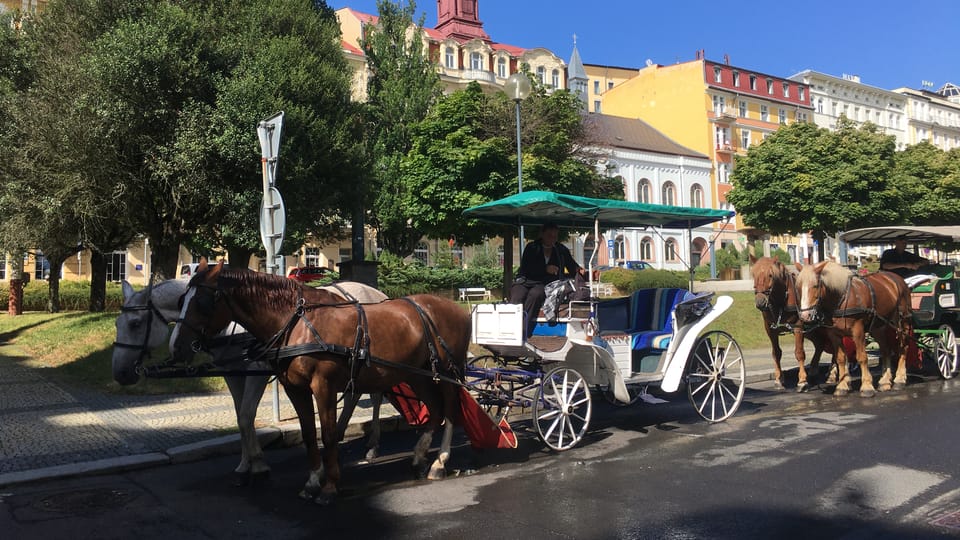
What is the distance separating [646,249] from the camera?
52.4 m

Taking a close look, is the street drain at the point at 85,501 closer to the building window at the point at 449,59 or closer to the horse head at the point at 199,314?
the horse head at the point at 199,314

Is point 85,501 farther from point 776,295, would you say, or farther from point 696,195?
point 696,195

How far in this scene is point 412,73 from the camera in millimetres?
31516

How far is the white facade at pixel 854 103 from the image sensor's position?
2650 inches

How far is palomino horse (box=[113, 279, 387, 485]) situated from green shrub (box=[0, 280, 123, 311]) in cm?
2721

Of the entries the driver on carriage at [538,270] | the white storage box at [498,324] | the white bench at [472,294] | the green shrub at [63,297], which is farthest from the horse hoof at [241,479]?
the green shrub at [63,297]

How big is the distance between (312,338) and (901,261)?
1231 cm

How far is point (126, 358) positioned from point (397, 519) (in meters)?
2.49

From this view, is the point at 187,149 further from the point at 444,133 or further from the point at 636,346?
the point at 636,346

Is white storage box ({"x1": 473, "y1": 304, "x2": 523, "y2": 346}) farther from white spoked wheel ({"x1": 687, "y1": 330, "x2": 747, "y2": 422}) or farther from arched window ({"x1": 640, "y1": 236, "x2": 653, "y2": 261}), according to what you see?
arched window ({"x1": 640, "y1": 236, "x2": 653, "y2": 261})

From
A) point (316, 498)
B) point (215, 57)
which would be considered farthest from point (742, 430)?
point (215, 57)

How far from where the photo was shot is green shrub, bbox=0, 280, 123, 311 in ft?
98.0

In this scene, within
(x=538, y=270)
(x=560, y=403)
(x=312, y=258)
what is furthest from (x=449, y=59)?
(x=560, y=403)

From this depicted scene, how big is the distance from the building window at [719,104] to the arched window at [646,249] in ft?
46.5
